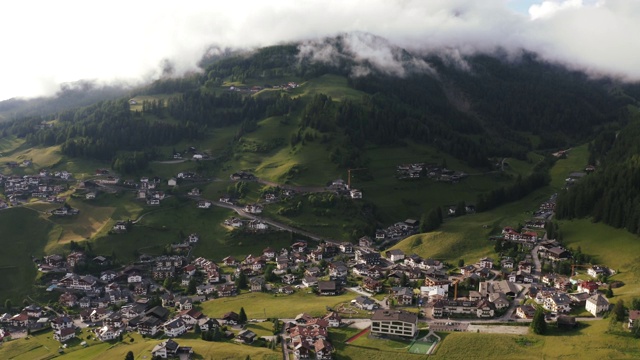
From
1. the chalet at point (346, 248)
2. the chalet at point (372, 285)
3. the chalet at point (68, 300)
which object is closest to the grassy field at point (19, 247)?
the chalet at point (68, 300)

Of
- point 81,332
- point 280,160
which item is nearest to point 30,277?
point 81,332

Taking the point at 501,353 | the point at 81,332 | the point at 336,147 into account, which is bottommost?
the point at 81,332

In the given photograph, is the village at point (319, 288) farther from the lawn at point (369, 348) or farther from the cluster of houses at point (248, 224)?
the lawn at point (369, 348)

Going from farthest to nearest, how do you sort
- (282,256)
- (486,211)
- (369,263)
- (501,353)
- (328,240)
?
(486,211) → (328,240) → (282,256) → (369,263) → (501,353)

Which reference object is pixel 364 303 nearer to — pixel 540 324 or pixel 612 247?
pixel 540 324

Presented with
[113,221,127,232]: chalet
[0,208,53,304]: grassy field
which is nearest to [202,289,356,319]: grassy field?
[0,208,53,304]: grassy field

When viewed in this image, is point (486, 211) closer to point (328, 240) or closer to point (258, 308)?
point (328, 240)

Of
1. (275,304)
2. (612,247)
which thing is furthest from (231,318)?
(612,247)
